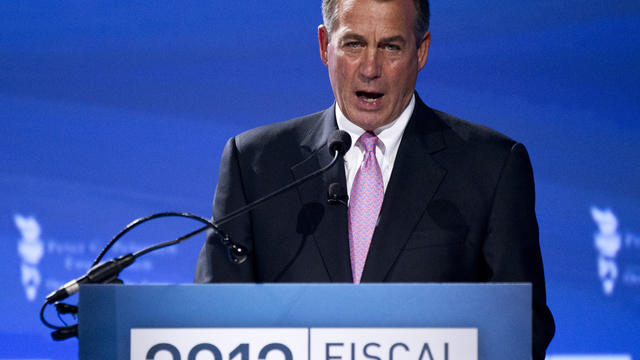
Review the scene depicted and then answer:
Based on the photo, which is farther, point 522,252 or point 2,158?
point 2,158

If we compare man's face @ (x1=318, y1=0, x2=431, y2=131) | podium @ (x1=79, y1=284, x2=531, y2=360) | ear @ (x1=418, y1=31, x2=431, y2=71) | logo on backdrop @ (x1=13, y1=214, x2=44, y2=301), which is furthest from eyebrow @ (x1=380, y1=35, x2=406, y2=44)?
logo on backdrop @ (x1=13, y1=214, x2=44, y2=301)

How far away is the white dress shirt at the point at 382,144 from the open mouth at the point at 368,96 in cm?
8

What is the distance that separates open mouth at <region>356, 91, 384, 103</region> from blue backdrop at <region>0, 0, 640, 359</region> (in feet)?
4.76

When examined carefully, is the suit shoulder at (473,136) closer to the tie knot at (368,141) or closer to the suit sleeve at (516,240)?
the suit sleeve at (516,240)

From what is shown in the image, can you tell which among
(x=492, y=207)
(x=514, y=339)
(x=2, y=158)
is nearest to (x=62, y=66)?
(x=2, y=158)

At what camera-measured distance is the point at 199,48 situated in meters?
3.28

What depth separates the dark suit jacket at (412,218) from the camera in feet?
5.43

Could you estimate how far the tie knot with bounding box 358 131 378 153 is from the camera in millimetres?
1782

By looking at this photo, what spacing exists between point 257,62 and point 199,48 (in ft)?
0.88

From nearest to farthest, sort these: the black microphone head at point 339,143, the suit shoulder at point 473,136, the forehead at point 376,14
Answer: the black microphone head at point 339,143 < the forehead at point 376,14 < the suit shoulder at point 473,136

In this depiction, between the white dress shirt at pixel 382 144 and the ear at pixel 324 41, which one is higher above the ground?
the ear at pixel 324 41

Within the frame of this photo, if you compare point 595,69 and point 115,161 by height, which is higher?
point 595,69

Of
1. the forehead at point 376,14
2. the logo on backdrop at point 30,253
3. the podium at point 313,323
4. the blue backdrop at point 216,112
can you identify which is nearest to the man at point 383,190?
the forehead at point 376,14

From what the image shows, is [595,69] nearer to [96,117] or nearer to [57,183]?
[96,117]
